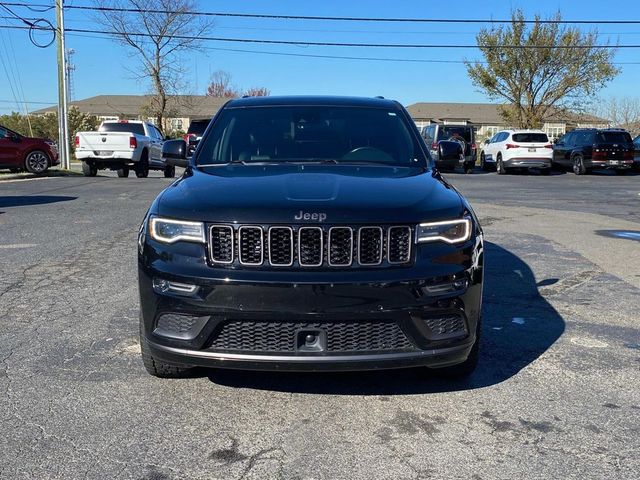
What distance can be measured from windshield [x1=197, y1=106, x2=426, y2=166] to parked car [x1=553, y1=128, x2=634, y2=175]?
22.5 metres

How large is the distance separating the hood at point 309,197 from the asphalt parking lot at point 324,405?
3.48 feet

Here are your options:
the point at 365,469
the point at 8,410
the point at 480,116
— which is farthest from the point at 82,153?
the point at 480,116

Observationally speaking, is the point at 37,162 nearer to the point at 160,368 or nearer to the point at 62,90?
the point at 62,90

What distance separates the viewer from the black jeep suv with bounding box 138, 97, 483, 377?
326 centimetres

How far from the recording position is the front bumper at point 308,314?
3.24 m

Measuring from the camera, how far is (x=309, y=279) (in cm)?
324

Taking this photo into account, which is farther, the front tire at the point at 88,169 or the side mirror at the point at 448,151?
the front tire at the point at 88,169

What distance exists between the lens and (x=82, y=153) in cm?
1992

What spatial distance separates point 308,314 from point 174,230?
33.5 inches

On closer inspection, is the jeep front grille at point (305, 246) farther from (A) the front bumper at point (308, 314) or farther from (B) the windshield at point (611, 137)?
(B) the windshield at point (611, 137)

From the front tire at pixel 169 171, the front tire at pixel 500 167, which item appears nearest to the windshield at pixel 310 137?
the front tire at pixel 169 171

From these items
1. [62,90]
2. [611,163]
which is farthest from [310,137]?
[611,163]

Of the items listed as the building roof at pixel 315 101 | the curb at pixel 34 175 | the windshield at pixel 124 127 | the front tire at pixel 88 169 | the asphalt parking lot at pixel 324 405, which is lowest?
the asphalt parking lot at pixel 324 405

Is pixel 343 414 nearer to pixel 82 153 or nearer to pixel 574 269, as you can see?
pixel 574 269
